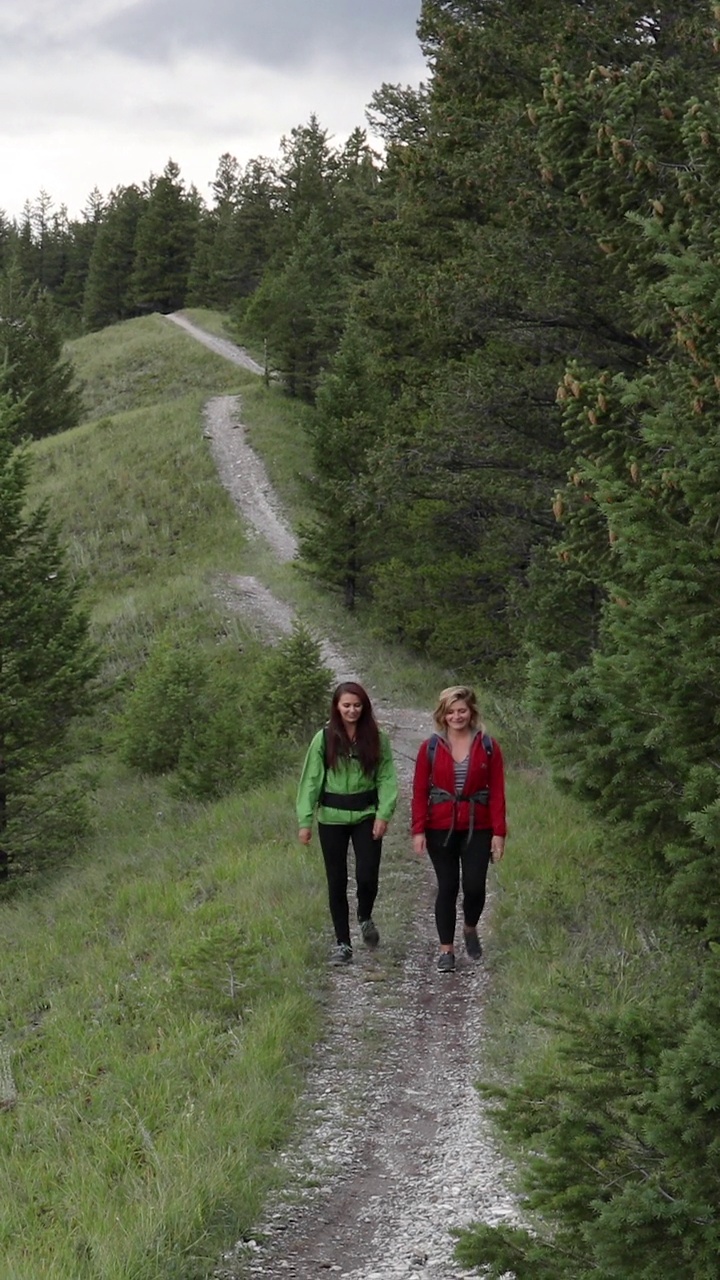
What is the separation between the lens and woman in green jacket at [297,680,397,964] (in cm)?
746

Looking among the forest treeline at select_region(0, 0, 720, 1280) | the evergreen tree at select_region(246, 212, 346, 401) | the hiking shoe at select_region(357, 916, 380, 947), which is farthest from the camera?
the evergreen tree at select_region(246, 212, 346, 401)

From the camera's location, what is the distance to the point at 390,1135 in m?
5.38

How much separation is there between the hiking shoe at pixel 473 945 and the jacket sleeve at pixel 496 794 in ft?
2.92

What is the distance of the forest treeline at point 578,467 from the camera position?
3166 millimetres

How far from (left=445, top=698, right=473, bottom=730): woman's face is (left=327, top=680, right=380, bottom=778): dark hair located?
22.1 inches

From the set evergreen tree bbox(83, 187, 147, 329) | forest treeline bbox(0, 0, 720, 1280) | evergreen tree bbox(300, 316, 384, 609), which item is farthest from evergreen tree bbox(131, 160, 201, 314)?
evergreen tree bbox(300, 316, 384, 609)

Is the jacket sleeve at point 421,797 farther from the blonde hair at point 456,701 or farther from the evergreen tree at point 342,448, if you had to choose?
the evergreen tree at point 342,448

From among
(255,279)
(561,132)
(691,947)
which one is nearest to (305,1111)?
(691,947)

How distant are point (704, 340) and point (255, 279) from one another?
6599 cm

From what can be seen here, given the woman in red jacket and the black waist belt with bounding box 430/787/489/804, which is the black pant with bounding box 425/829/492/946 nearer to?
the woman in red jacket

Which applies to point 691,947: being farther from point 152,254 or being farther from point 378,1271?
point 152,254

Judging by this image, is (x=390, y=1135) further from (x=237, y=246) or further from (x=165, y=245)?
(x=165, y=245)

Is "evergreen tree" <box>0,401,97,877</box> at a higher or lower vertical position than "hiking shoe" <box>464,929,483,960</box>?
higher

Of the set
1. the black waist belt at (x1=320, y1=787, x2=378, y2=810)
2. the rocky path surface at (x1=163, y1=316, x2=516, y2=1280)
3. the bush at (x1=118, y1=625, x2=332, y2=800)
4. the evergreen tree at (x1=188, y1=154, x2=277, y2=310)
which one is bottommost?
the rocky path surface at (x1=163, y1=316, x2=516, y2=1280)
